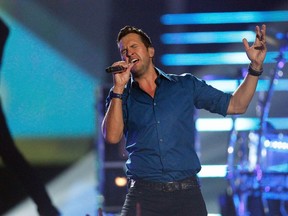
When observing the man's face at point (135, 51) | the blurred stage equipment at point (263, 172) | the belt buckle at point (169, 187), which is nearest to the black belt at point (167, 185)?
the belt buckle at point (169, 187)

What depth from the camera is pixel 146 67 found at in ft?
11.5

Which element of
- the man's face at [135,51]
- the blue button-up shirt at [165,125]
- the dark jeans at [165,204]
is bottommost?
the dark jeans at [165,204]

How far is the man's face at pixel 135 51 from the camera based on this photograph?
3.43m

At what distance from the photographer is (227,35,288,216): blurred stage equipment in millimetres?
5641

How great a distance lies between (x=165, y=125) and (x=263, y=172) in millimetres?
2423

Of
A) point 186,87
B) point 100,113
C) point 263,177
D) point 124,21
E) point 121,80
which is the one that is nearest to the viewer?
point 121,80

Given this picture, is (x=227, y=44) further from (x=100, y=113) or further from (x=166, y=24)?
(x=100, y=113)

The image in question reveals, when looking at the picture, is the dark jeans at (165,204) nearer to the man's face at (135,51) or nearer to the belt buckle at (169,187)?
the belt buckle at (169,187)

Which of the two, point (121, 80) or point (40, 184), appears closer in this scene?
point (121, 80)

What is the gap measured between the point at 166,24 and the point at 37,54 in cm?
120

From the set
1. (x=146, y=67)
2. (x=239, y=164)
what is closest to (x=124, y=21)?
(x=239, y=164)

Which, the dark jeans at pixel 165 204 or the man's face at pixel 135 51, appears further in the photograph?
the man's face at pixel 135 51

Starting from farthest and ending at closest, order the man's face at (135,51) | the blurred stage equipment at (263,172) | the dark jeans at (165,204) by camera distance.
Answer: the blurred stage equipment at (263,172), the man's face at (135,51), the dark jeans at (165,204)

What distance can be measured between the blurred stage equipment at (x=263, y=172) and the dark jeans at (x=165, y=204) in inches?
94.7
